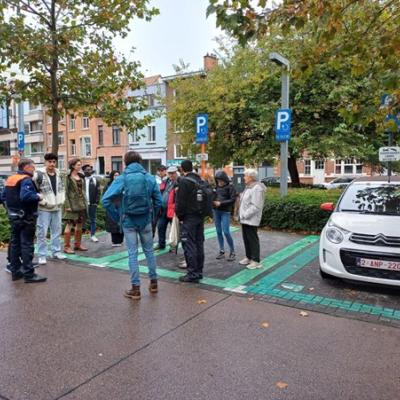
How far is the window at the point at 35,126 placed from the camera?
1944 inches

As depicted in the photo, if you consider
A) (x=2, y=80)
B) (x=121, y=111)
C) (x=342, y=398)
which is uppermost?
(x=2, y=80)

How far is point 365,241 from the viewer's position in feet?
17.0

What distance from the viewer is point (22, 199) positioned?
550 cm

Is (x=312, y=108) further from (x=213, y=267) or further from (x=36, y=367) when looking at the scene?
(x=36, y=367)

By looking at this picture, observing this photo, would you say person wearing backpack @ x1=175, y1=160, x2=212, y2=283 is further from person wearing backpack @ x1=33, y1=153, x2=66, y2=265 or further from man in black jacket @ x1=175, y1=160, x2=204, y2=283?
person wearing backpack @ x1=33, y1=153, x2=66, y2=265

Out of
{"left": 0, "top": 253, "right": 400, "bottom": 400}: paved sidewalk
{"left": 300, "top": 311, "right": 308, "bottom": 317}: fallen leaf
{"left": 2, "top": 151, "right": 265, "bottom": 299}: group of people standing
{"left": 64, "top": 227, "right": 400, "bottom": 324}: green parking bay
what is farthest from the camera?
{"left": 2, "top": 151, "right": 265, "bottom": 299}: group of people standing

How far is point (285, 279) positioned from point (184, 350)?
2701mm

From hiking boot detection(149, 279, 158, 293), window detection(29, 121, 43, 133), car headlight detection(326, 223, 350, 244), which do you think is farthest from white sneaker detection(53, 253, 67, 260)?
window detection(29, 121, 43, 133)

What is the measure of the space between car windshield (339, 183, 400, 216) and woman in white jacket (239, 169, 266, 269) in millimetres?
1271

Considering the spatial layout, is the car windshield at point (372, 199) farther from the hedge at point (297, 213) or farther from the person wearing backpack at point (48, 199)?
the person wearing backpack at point (48, 199)

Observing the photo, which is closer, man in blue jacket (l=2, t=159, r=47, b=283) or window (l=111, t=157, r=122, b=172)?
man in blue jacket (l=2, t=159, r=47, b=283)

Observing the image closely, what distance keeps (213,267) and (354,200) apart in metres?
2.53

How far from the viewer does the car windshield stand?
5.70 meters

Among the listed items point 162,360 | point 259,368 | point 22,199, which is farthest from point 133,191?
point 259,368
